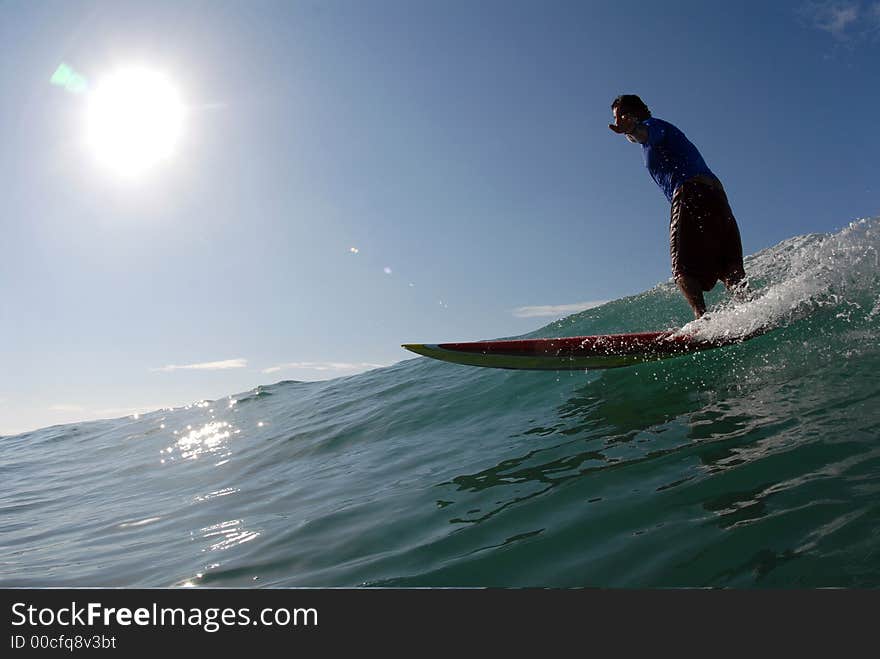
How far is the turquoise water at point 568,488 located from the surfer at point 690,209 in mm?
448

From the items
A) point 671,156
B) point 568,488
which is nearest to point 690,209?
point 671,156

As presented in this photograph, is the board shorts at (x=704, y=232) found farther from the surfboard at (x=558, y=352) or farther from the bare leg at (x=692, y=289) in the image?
the surfboard at (x=558, y=352)

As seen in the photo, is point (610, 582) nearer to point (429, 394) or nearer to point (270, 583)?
point (270, 583)

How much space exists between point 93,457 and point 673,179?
14.4 metres

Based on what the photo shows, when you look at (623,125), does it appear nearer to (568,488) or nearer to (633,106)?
(633,106)

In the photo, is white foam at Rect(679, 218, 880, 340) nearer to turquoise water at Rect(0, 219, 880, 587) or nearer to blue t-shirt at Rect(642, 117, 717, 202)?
turquoise water at Rect(0, 219, 880, 587)

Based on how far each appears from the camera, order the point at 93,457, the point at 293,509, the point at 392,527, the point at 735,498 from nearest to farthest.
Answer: the point at 735,498 < the point at 392,527 < the point at 293,509 < the point at 93,457

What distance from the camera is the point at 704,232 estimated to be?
591 centimetres

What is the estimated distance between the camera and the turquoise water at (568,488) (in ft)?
8.91

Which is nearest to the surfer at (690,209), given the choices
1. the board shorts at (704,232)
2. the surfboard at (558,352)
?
the board shorts at (704,232)

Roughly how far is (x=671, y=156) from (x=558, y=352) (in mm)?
2524

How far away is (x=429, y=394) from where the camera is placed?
10.6m

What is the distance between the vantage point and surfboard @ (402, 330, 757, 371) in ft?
21.0

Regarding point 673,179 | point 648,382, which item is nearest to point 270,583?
point 648,382
